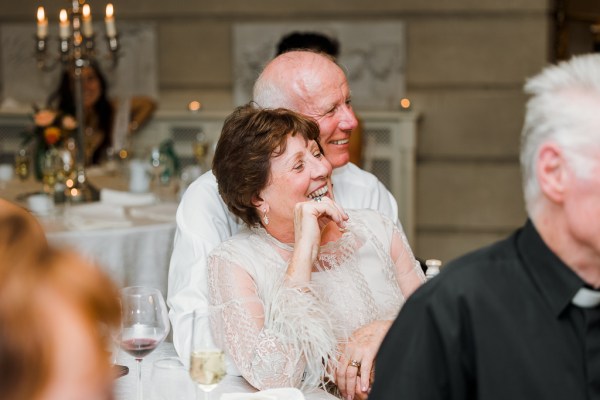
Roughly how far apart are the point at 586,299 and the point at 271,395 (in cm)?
76

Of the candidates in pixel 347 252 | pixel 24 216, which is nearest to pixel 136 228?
pixel 347 252

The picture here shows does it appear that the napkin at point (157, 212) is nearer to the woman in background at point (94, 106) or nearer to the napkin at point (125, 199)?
the napkin at point (125, 199)

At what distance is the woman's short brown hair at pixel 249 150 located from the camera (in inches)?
100

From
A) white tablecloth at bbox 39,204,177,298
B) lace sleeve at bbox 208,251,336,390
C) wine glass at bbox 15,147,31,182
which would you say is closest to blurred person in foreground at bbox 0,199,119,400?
lace sleeve at bbox 208,251,336,390

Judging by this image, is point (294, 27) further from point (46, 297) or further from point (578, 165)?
point (46, 297)

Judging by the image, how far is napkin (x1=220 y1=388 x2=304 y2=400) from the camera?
2.06 m

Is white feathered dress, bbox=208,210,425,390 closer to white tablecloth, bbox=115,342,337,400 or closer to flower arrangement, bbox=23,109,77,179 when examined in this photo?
→ white tablecloth, bbox=115,342,337,400

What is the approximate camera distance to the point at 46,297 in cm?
88

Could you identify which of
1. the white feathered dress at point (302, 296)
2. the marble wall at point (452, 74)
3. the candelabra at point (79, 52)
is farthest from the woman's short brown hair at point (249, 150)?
the marble wall at point (452, 74)

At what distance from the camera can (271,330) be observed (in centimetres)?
229

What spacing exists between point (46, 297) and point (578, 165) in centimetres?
96

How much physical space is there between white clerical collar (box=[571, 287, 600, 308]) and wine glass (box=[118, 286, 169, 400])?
80cm

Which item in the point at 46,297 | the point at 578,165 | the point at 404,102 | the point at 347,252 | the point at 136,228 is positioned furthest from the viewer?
the point at 404,102

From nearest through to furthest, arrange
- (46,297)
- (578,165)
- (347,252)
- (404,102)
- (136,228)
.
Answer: (46,297) → (578,165) → (347,252) → (136,228) → (404,102)
